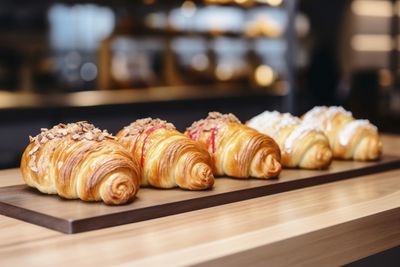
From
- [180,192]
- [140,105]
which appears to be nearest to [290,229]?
[180,192]

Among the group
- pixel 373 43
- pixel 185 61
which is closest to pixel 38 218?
pixel 185 61

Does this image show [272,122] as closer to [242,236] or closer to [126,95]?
[242,236]

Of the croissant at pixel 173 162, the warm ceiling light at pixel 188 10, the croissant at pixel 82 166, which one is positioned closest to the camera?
the croissant at pixel 82 166

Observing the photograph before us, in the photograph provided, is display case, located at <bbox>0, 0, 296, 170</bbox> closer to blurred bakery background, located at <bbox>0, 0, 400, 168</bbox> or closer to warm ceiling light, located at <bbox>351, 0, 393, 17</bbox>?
blurred bakery background, located at <bbox>0, 0, 400, 168</bbox>

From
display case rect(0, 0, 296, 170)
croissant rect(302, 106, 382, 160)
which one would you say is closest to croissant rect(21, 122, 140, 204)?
croissant rect(302, 106, 382, 160)

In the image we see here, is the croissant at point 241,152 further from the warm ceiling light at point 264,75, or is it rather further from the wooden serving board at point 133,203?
the warm ceiling light at point 264,75

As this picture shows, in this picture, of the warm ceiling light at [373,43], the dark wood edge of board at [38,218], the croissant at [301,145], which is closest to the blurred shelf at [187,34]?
the warm ceiling light at [373,43]
